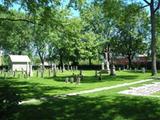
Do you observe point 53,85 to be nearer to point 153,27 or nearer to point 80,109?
point 80,109

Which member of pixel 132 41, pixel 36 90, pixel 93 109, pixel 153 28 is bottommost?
pixel 93 109

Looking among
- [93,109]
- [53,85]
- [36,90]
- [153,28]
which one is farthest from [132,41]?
[93,109]

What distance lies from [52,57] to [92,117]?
78124 mm

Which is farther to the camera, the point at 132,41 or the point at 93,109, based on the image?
the point at 132,41

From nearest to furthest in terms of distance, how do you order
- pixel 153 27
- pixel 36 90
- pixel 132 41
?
1. pixel 36 90
2. pixel 153 27
3. pixel 132 41

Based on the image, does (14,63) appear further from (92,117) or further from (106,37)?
(92,117)

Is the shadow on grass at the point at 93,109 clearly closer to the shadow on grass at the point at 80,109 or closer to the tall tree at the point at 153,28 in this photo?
the shadow on grass at the point at 80,109

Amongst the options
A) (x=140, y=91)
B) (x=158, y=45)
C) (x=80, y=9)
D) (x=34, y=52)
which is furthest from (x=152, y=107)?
(x=34, y=52)

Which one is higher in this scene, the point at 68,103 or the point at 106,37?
the point at 106,37

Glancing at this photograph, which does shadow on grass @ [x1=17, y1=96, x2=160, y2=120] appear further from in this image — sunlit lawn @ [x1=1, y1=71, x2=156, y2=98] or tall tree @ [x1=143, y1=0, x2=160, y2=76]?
tall tree @ [x1=143, y1=0, x2=160, y2=76]

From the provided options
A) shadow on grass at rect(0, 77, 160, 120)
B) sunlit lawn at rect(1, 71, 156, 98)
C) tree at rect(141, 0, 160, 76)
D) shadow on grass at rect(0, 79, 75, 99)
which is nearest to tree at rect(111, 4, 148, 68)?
tree at rect(141, 0, 160, 76)

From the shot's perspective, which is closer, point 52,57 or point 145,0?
point 145,0

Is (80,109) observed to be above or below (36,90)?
below

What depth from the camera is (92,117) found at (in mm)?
13312
